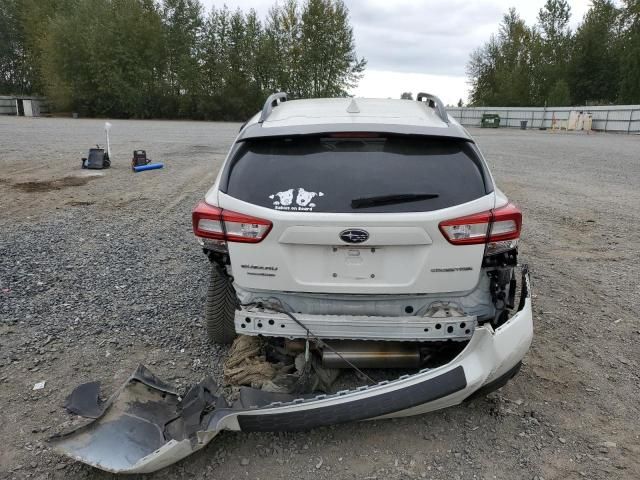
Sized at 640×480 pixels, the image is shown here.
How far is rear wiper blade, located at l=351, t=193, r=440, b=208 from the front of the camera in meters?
2.77

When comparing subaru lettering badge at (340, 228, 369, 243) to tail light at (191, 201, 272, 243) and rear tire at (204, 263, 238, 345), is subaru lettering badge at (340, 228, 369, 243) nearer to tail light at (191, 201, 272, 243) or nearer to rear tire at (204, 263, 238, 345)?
tail light at (191, 201, 272, 243)

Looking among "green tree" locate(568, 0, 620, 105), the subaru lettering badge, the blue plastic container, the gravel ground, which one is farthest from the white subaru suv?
"green tree" locate(568, 0, 620, 105)

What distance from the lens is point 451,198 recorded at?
281 centimetres

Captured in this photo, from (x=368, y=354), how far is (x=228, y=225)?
1.18 metres

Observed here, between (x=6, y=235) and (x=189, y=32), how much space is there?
162 feet

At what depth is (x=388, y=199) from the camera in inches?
110

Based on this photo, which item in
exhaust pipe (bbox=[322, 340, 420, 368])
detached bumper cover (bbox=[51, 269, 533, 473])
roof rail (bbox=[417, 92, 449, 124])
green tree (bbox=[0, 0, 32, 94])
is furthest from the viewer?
green tree (bbox=[0, 0, 32, 94])

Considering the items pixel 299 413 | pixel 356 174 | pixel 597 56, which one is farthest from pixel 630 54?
pixel 299 413

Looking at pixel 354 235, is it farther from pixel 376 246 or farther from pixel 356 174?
pixel 356 174

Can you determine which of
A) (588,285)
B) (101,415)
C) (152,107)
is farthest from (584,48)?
(101,415)

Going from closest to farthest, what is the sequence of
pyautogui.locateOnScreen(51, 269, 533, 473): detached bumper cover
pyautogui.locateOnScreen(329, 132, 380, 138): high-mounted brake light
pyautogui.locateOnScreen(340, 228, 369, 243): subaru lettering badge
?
pyautogui.locateOnScreen(51, 269, 533, 473): detached bumper cover < pyautogui.locateOnScreen(340, 228, 369, 243): subaru lettering badge < pyautogui.locateOnScreen(329, 132, 380, 138): high-mounted brake light

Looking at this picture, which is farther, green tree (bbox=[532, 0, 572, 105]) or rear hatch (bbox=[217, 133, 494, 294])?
green tree (bbox=[532, 0, 572, 105])

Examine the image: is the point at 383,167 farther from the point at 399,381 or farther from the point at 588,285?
the point at 588,285

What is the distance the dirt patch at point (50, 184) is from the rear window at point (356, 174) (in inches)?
328
